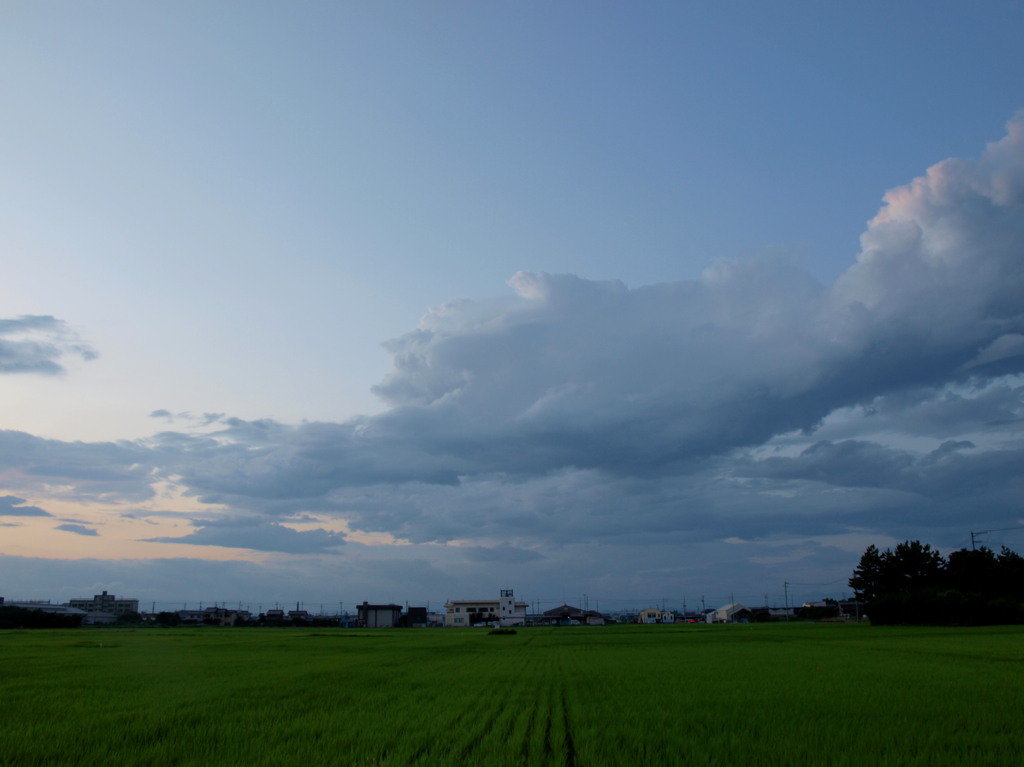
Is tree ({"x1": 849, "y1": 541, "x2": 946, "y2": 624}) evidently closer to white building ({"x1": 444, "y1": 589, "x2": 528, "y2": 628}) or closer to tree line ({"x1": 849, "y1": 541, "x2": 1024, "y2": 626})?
tree line ({"x1": 849, "y1": 541, "x2": 1024, "y2": 626})

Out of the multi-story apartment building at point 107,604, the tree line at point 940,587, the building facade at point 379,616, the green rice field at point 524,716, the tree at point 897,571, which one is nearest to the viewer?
the green rice field at point 524,716

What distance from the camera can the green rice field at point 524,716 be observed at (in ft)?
29.4

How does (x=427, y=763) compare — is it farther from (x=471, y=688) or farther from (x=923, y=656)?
(x=923, y=656)

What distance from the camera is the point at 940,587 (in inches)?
2756

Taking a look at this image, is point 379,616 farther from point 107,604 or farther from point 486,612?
point 107,604

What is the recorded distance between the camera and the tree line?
60469 millimetres

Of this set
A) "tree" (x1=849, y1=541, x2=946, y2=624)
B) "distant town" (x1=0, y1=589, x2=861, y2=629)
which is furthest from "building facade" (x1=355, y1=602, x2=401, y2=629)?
"tree" (x1=849, y1=541, x2=946, y2=624)

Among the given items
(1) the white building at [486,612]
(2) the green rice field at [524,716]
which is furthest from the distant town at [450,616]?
(2) the green rice field at [524,716]

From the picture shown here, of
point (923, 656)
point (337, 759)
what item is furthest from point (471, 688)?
point (923, 656)

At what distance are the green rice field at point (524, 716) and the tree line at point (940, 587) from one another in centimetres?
4540

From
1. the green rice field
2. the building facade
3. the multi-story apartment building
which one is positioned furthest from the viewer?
the multi-story apartment building

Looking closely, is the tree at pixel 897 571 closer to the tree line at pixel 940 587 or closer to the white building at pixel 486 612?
the tree line at pixel 940 587

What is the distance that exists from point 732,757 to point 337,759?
499 centimetres

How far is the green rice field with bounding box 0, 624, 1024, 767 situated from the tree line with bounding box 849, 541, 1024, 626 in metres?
45.4
